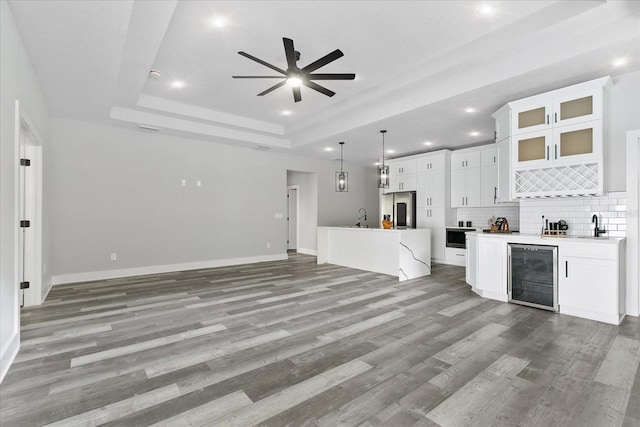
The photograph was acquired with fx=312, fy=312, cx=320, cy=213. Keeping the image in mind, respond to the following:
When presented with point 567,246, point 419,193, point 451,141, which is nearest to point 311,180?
point 419,193

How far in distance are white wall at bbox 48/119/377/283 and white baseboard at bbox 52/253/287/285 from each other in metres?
0.02

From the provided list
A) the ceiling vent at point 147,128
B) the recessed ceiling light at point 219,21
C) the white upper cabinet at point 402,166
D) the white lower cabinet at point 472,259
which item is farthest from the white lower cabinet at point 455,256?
the ceiling vent at point 147,128

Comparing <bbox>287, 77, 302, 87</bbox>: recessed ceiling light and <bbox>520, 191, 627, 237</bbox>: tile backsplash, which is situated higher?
<bbox>287, 77, 302, 87</bbox>: recessed ceiling light

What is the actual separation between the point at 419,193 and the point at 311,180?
302 cm

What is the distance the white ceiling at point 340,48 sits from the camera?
9.30 ft

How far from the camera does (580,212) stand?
3967 millimetres

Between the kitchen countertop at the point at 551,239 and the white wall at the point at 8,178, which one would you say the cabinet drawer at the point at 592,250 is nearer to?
the kitchen countertop at the point at 551,239

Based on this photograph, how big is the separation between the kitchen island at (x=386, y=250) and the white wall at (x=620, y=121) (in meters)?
2.76

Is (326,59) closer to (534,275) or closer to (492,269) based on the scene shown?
(492,269)

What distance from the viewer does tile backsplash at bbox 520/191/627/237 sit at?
3.66 metres

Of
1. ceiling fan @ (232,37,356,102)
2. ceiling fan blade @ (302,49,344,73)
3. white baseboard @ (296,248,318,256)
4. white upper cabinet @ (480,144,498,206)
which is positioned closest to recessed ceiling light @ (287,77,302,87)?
ceiling fan @ (232,37,356,102)

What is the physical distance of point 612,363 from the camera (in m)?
2.41

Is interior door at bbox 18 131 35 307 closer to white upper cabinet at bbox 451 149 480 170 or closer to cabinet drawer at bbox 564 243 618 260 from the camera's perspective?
cabinet drawer at bbox 564 243 618 260

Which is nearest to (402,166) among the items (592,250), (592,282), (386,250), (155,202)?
(386,250)
